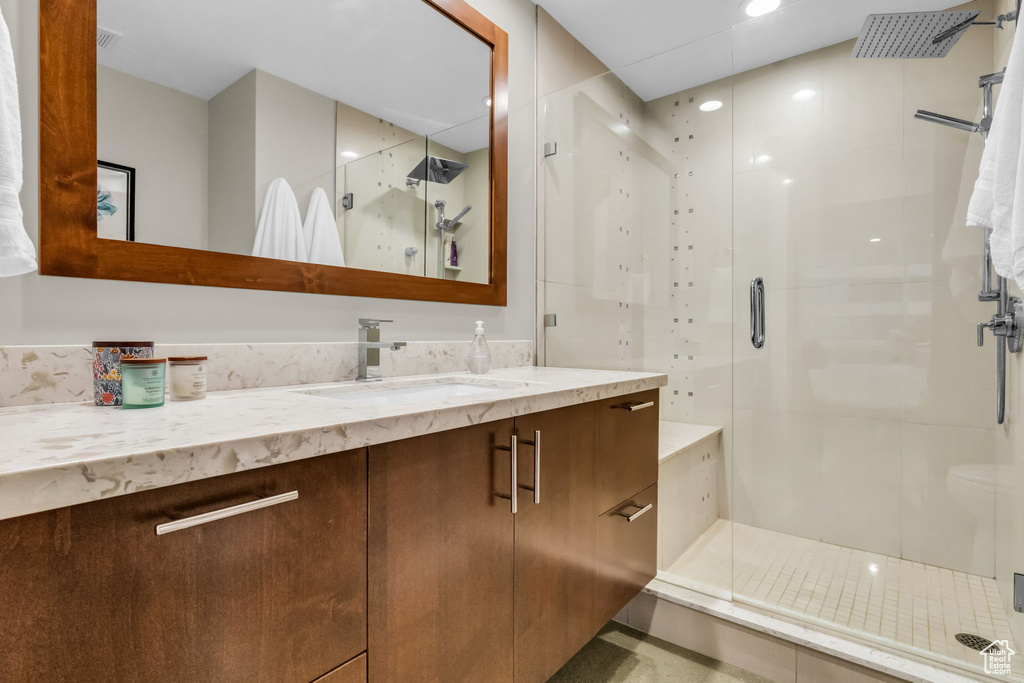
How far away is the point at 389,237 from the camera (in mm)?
1465

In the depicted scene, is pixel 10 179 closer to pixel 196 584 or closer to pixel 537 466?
pixel 196 584

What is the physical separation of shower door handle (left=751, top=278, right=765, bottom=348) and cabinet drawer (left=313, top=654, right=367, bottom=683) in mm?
1784

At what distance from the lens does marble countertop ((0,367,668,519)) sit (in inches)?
18.6

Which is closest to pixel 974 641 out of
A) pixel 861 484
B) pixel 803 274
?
pixel 861 484

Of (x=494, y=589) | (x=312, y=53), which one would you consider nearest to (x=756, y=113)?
(x=312, y=53)

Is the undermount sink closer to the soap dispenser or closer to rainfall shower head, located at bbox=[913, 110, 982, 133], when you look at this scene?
the soap dispenser

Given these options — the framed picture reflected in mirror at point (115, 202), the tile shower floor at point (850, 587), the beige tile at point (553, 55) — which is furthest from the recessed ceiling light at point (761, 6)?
the framed picture reflected in mirror at point (115, 202)

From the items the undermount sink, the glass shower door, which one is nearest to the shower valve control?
the glass shower door

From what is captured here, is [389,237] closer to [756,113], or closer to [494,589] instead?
[494,589]

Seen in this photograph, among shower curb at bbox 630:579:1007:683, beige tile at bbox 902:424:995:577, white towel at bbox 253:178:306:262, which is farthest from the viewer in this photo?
beige tile at bbox 902:424:995:577

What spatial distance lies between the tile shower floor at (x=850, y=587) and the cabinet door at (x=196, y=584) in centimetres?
145

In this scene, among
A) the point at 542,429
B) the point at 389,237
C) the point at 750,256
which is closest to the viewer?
the point at 542,429

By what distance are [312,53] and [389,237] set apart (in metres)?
Answer: 0.49

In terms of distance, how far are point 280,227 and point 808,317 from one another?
6.11 ft
